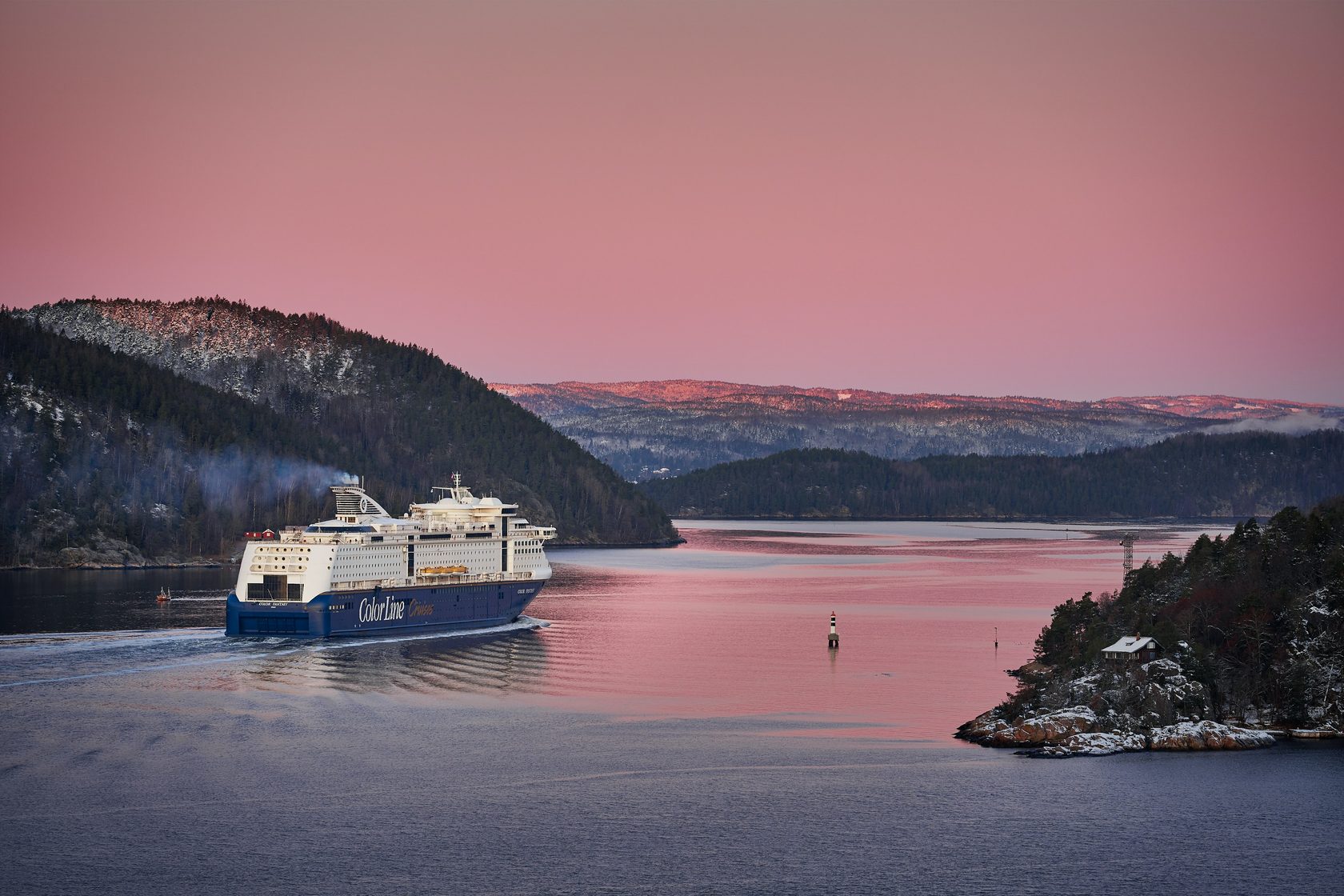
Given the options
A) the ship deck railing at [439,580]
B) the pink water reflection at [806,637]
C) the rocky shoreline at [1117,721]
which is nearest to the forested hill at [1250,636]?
the rocky shoreline at [1117,721]

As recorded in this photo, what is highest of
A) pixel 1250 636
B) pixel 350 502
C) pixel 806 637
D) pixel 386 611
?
pixel 350 502

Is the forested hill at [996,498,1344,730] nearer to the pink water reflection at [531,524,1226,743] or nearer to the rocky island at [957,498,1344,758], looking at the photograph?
the rocky island at [957,498,1344,758]

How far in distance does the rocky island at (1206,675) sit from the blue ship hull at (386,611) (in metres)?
37.1

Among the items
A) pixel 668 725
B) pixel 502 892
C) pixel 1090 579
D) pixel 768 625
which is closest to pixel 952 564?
pixel 1090 579

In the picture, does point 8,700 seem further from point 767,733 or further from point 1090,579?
point 1090,579

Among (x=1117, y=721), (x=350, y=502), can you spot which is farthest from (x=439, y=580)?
(x=1117, y=721)

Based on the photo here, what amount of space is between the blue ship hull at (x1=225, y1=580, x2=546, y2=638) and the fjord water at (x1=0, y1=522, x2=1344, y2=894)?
2.02m

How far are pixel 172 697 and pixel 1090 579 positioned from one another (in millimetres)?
90546

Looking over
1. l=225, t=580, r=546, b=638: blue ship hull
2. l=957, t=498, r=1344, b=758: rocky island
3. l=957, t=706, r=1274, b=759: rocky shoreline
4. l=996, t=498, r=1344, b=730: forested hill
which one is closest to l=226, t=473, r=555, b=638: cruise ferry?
l=225, t=580, r=546, b=638: blue ship hull

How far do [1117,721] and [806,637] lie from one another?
3399 cm

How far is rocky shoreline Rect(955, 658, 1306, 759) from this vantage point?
171ft

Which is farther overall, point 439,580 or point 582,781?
point 439,580

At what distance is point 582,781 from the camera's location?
47719 millimetres

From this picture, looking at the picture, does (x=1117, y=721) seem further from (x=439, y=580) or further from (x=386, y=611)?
(x=439, y=580)
